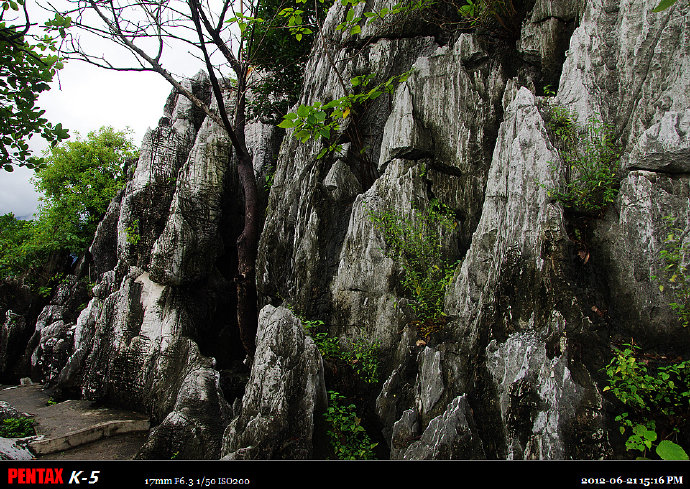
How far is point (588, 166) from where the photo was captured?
4367mm

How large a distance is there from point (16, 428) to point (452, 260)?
9.80 m

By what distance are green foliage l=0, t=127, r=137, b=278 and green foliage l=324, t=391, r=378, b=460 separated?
53.4 feet

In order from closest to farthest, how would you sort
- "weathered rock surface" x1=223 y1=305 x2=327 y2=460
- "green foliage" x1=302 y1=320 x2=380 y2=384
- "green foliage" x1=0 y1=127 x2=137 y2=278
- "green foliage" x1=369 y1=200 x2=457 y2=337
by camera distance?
"weathered rock surface" x1=223 y1=305 x2=327 y2=460
"green foliage" x1=369 y1=200 x2=457 y2=337
"green foliage" x1=302 y1=320 x2=380 y2=384
"green foliage" x1=0 y1=127 x2=137 y2=278

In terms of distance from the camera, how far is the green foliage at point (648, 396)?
3131 millimetres

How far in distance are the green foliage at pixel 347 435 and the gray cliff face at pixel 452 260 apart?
0.18 m

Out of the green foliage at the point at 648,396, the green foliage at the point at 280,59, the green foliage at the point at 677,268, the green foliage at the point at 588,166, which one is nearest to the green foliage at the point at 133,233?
the green foliage at the point at 280,59

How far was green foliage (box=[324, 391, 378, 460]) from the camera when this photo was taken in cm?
495

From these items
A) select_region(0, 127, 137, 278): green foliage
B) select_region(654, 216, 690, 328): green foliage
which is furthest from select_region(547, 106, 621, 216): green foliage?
select_region(0, 127, 137, 278): green foliage

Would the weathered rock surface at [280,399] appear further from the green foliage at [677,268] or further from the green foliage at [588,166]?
the green foliage at [677,268]

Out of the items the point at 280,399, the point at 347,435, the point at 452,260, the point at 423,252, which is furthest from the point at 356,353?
the point at 452,260

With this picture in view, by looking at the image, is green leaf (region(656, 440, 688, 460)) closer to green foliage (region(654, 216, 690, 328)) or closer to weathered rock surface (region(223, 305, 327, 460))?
green foliage (region(654, 216, 690, 328))

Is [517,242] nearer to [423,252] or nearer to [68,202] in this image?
[423,252]

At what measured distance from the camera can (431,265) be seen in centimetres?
568
